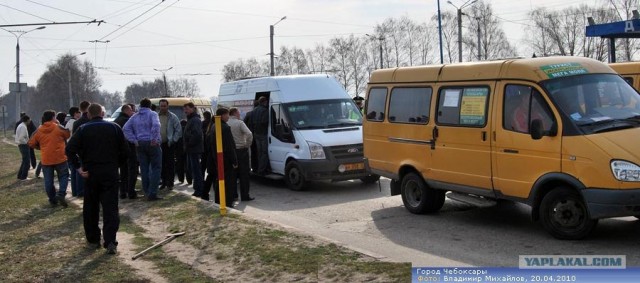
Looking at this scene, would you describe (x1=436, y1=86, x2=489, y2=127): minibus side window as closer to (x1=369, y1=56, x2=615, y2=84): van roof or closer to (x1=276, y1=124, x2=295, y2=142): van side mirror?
(x1=369, y1=56, x2=615, y2=84): van roof

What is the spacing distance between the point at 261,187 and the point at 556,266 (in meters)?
10.0

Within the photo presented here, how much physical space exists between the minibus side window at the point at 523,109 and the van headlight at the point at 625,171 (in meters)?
0.93

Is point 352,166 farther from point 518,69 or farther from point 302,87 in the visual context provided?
point 518,69

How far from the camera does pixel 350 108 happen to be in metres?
14.3

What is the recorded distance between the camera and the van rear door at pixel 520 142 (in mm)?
7594

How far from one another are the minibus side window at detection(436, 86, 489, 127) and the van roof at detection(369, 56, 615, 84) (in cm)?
17

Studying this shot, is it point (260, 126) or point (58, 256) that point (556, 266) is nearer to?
point (58, 256)

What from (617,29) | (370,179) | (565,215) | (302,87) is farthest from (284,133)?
(617,29)

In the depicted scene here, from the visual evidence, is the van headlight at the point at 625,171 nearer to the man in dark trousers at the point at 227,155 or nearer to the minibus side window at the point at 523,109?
the minibus side window at the point at 523,109

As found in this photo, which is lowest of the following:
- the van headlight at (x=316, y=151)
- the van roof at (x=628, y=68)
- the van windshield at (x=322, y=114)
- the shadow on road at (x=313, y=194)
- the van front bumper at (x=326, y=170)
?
the shadow on road at (x=313, y=194)

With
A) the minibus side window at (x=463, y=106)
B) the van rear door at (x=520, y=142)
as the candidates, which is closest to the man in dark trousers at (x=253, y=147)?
the minibus side window at (x=463, y=106)

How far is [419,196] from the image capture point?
32.4 feet

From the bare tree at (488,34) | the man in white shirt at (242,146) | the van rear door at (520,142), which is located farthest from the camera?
the bare tree at (488,34)

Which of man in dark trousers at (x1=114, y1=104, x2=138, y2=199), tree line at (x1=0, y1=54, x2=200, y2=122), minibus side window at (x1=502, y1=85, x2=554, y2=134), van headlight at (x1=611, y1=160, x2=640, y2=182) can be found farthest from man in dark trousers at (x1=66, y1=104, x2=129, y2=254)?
tree line at (x1=0, y1=54, x2=200, y2=122)
